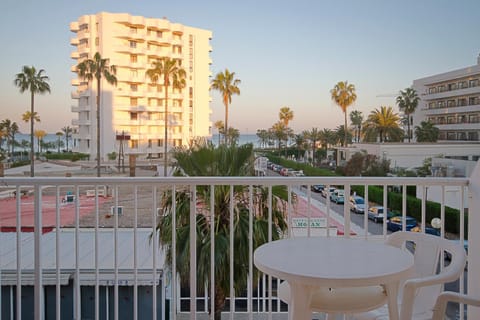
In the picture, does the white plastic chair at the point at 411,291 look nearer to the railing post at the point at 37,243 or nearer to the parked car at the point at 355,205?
the parked car at the point at 355,205

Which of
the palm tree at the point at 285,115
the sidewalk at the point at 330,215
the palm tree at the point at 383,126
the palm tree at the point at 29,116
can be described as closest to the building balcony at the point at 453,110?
the sidewalk at the point at 330,215

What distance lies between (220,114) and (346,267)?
2020 centimetres

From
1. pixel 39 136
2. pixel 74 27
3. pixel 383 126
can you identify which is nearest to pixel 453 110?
pixel 383 126

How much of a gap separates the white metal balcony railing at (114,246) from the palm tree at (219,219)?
13cm

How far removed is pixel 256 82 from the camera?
20.5 meters

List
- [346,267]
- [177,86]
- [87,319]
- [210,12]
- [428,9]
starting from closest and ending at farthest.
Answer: [346,267], [87,319], [428,9], [210,12], [177,86]

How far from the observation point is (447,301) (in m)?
1.47

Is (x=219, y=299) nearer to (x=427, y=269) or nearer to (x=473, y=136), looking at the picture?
(x=427, y=269)

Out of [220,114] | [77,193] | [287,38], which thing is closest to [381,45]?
[287,38]

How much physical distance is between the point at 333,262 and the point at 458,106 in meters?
6.39

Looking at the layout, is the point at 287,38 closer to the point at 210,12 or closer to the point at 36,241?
the point at 210,12

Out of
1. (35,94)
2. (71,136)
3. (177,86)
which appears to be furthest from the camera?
(177,86)

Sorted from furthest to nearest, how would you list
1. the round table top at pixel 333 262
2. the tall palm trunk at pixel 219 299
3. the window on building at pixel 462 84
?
the window on building at pixel 462 84 < the tall palm trunk at pixel 219 299 < the round table top at pixel 333 262

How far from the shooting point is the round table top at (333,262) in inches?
55.8
